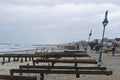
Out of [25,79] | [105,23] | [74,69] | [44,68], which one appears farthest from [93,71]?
[105,23]

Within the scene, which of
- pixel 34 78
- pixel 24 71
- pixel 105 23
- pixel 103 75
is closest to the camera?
pixel 34 78

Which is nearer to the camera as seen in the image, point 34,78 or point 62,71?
point 34,78

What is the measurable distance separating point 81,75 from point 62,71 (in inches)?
88.3

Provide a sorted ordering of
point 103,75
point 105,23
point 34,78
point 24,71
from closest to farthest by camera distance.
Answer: point 34,78 < point 24,71 < point 103,75 < point 105,23

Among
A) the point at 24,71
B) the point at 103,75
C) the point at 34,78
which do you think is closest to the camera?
the point at 34,78

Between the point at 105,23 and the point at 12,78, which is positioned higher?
the point at 105,23

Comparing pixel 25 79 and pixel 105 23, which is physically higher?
pixel 105 23

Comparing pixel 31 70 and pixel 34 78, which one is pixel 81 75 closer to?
pixel 31 70

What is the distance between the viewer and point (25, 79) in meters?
14.8

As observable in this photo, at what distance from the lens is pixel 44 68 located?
21.7 meters

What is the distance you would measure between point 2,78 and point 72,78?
694 centimetres

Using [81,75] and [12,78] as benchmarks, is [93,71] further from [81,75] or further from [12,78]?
[12,78]

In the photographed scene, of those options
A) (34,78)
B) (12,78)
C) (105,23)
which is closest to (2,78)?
(12,78)

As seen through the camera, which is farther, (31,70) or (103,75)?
(103,75)
